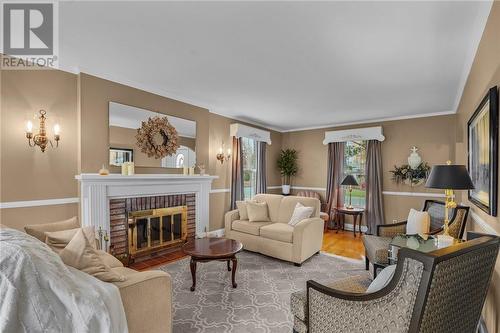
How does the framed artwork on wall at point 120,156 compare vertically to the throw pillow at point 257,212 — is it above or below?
above

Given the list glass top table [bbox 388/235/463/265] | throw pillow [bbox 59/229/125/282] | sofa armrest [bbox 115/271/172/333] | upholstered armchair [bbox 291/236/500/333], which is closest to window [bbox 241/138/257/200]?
glass top table [bbox 388/235/463/265]

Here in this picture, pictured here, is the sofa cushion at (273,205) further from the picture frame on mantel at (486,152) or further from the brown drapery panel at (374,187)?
the picture frame on mantel at (486,152)

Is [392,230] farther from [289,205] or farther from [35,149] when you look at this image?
[35,149]

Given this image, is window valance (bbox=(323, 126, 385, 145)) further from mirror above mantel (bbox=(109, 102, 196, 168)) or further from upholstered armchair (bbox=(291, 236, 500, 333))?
upholstered armchair (bbox=(291, 236, 500, 333))

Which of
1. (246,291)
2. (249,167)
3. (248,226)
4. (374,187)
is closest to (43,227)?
(246,291)

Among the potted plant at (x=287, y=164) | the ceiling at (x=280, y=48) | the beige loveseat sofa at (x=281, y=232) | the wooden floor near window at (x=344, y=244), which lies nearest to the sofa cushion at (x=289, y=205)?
the beige loveseat sofa at (x=281, y=232)

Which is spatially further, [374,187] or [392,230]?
[374,187]

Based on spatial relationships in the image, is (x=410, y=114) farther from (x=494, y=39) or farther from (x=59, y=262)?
(x=59, y=262)

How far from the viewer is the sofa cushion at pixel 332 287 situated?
66.6 inches

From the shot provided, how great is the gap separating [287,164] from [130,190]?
4268 millimetres

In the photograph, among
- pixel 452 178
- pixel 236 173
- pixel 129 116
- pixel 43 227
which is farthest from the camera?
pixel 236 173

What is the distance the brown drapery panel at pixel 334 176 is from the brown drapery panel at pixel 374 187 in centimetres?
62

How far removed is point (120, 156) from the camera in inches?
141

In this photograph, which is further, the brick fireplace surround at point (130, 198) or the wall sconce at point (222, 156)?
the wall sconce at point (222, 156)
